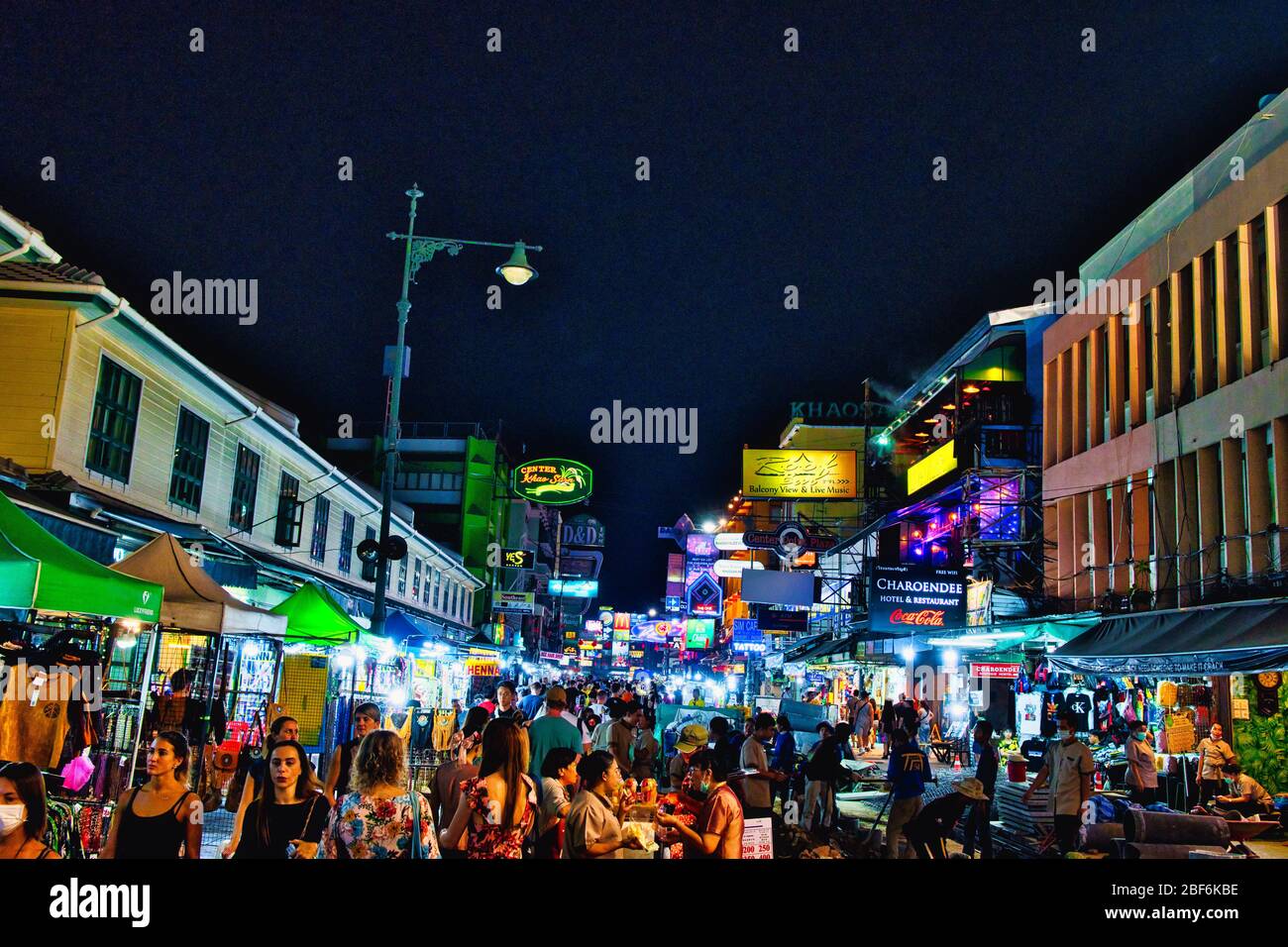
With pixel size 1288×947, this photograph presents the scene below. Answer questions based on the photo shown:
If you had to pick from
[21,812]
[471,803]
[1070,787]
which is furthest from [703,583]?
[21,812]

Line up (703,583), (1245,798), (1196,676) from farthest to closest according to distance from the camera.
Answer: (703,583) → (1196,676) → (1245,798)

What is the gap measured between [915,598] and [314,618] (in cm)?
1328

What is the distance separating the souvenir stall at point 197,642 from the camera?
1196cm

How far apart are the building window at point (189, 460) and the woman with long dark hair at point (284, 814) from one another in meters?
15.5

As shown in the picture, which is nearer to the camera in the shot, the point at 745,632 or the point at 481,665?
the point at 481,665

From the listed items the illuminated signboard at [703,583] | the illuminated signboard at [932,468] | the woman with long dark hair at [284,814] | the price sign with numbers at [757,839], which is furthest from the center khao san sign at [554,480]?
the woman with long dark hair at [284,814]

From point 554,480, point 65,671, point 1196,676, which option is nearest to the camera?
point 65,671

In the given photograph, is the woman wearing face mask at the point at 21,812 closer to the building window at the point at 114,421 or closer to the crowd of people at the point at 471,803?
the crowd of people at the point at 471,803

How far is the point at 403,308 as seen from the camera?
21.4m

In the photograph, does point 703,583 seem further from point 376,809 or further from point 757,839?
point 376,809

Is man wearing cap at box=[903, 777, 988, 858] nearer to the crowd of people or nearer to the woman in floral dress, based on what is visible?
the crowd of people

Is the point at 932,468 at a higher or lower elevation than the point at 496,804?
higher
